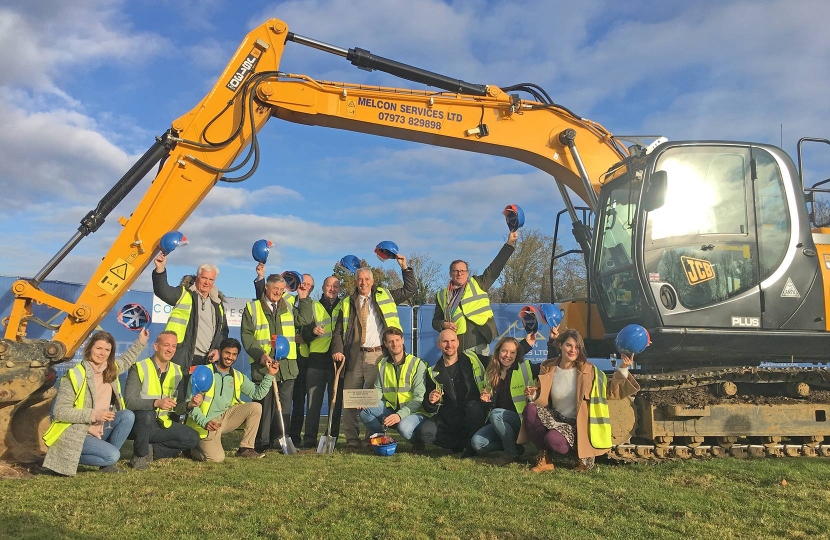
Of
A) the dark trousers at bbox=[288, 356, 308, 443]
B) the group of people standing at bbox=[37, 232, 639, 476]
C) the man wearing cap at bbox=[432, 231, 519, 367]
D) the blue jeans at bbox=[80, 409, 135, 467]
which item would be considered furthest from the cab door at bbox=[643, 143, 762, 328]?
the blue jeans at bbox=[80, 409, 135, 467]

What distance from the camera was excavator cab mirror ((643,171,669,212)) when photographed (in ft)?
20.7

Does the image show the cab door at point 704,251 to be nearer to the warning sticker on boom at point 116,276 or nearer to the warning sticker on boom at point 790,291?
the warning sticker on boom at point 790,291

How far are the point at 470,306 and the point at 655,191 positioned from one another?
2360 mm

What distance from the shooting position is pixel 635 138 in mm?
7441

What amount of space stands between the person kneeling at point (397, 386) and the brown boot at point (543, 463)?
4.81 ft

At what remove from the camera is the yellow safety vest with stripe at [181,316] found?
6953mm

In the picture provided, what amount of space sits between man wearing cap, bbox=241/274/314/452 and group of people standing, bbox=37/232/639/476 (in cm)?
2

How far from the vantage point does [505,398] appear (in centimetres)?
662

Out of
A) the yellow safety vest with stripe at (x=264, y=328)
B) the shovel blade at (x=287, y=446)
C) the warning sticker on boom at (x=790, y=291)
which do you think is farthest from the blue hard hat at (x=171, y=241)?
the warning sticker on boom at (x=790, y=291)

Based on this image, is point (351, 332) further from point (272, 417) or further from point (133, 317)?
point (133, 317)

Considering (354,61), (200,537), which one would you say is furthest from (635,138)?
(200,537)

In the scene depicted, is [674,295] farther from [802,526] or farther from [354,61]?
[354,61]

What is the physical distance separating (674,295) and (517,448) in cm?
213

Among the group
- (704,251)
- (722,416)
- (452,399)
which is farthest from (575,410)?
(704,251)
